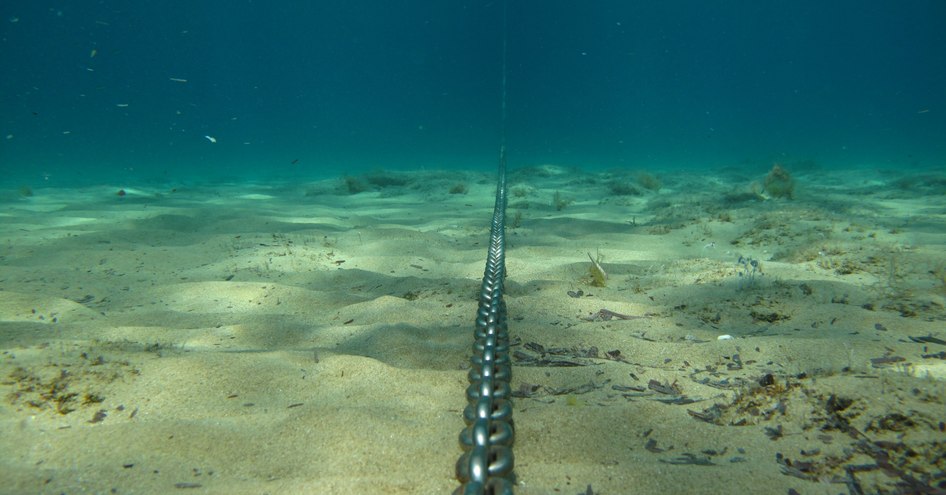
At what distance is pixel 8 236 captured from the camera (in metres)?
5.06

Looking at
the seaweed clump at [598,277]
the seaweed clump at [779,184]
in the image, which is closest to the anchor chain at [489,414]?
the seaweed clump at [598,277]

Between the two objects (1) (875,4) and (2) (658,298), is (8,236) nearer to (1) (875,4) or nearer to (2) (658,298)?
(2) (658,298)

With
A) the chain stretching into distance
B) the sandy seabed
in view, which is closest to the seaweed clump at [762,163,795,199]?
the sandy seabed

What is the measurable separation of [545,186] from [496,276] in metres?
8.40

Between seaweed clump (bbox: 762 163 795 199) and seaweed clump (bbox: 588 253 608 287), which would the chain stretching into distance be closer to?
seaweed clump (bbox: 588 253 608 287)

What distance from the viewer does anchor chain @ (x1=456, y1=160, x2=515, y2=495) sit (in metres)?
1.02

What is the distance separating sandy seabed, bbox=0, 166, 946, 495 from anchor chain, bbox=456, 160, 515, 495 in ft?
0.43

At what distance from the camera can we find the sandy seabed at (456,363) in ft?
4.13

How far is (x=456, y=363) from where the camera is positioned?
6.68 feet

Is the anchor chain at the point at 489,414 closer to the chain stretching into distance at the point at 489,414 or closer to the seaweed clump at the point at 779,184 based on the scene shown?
the chain stretching into distance at the point at 489,414

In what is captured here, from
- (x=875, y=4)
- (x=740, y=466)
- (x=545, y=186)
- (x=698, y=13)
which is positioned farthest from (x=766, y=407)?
(x=875, y=4)

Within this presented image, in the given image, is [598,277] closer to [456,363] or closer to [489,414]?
[456,363]

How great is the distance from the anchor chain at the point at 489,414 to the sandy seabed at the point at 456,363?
5.1 inches

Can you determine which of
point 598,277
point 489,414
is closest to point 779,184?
point 598,277
